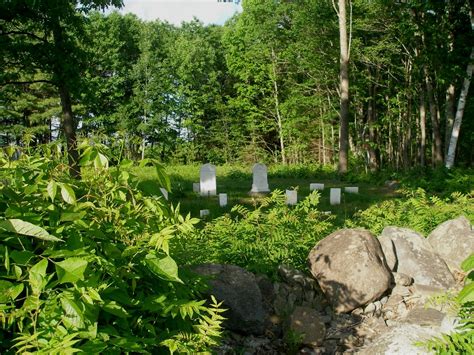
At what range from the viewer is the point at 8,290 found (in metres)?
→ 1.52

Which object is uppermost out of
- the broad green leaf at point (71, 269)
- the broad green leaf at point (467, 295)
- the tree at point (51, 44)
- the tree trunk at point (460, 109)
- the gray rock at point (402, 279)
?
the tree at point (51, 44)

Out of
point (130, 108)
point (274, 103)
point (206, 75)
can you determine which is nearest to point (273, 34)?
point (274, 103)

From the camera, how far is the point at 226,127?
40625mm

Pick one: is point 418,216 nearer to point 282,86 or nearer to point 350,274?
point 350,274

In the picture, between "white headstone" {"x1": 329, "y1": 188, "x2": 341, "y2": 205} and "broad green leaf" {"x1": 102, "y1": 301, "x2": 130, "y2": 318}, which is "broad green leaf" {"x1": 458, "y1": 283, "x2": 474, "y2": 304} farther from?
"white headstone" {"x1": 329, "y1": 188, "x2": 341, "y2": 205}

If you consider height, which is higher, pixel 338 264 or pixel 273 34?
pixel 273 34

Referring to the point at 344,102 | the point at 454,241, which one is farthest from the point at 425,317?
the point at 344,102

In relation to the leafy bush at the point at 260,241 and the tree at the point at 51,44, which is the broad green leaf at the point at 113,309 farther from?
the tree at the point at 51,44

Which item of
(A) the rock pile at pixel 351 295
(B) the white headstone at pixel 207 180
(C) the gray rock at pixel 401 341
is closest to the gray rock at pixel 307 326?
(A) the rock pile at pixel 351 295

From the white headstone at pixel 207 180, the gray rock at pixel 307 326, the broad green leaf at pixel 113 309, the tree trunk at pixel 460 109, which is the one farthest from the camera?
the tree trunk at pixel 460 109

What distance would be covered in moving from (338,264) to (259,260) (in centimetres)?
98

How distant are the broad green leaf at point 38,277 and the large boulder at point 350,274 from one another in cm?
456

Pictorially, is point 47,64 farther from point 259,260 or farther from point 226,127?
point 226,127

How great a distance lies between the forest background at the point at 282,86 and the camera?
22641 mm
